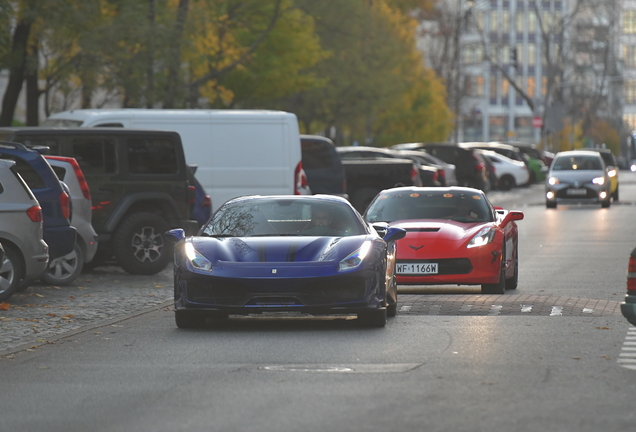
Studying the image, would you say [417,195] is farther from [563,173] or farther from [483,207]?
[563,173]

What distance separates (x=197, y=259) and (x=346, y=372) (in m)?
3.12

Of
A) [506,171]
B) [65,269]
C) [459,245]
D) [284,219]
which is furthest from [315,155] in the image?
[506,171]

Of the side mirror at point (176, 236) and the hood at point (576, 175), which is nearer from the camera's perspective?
the side mirror at point (176, 236)

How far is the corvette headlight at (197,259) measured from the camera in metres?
12.6

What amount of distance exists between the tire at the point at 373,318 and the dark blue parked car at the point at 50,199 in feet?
16.7

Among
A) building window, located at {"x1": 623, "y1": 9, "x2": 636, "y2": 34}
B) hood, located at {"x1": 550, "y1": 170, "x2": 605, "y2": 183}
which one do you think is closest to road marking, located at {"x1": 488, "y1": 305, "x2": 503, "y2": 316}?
hood, located at {"x1": 550, "y1": 170, "x2": 605, "y2": 183}

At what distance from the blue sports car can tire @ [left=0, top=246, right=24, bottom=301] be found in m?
2.92

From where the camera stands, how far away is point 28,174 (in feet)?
55.6

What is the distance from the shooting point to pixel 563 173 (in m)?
42.3

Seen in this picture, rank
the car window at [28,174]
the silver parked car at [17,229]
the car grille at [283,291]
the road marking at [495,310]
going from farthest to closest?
the car window at [28,174]
the silver parked car at [17,229]
the road marking at [495,310]
the car grille at [283,291]

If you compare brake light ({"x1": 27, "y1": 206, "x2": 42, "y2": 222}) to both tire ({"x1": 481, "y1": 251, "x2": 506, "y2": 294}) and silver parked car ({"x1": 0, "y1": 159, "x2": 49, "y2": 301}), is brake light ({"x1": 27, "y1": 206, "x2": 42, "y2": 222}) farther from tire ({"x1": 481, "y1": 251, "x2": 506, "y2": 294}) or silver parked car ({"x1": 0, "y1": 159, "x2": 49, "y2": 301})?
tire ({"x1": 481, "y1": 251, "x2": 506, "y2": 294})

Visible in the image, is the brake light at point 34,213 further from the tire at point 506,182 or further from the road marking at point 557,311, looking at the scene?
the tire at point 506,182

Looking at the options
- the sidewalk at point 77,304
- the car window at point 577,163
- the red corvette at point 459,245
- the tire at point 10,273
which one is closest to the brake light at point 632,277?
the sidewalk at point 77,304

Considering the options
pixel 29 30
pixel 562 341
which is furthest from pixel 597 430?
pixel 29 30
